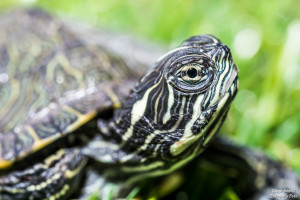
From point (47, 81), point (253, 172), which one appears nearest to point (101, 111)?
point (47, 81)

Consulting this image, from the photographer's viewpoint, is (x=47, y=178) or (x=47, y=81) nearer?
(x=47, y=178)

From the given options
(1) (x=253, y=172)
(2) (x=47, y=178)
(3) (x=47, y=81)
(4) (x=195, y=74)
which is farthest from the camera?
(1) (x=253, y=172)

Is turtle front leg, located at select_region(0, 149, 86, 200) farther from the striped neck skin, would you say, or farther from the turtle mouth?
the turtle mouth

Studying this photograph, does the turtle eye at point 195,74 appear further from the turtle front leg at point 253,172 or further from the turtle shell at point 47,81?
the turtle front leg at point 253,172

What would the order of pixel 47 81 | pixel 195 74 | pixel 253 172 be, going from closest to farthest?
pixel 195 74 → pixel 47 81 → pixel 253 172

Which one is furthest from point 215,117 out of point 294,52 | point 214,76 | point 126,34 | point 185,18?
point 185,18

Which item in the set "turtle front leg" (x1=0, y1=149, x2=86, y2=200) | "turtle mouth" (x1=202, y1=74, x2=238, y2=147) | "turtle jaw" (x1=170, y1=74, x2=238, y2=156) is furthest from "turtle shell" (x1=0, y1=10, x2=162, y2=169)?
"turtle mouth" (x1=202, y1=74, x2=238, y2=147)

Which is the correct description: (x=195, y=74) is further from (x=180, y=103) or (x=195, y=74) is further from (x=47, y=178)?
(x=47, y=178)
